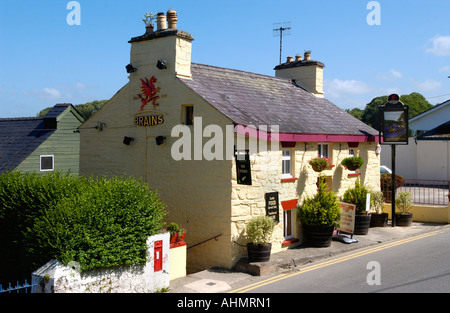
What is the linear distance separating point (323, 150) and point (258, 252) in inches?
249

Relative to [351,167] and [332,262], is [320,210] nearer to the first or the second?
[332,262]

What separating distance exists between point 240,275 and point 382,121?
419 inches

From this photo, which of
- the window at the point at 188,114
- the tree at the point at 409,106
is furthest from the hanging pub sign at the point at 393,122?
the tree at the point at 409,106

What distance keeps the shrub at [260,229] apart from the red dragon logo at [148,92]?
5688 millimetres

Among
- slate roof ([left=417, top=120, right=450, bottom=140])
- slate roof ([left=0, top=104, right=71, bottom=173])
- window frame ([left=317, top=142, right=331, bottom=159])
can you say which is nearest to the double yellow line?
window frame ([left=317, top=142, right=331, bottom=159])

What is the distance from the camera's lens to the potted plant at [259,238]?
13375 millimetres

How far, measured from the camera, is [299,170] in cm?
1616

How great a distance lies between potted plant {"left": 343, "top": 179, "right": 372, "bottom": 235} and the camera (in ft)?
58.4

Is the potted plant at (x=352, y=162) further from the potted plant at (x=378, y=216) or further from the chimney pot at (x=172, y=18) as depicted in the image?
the chimney pot at (x=172, y=18)

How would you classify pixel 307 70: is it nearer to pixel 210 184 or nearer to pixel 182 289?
pixel 210 184

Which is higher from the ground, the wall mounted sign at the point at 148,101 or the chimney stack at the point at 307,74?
the chimney stack at the point at 307,74

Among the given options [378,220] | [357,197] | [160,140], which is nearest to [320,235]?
[357,197]

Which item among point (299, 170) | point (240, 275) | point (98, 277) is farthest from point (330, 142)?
point (98, 277)

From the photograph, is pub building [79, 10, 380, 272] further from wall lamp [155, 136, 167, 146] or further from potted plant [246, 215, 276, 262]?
potted plant [246, 215, 276, 262]
